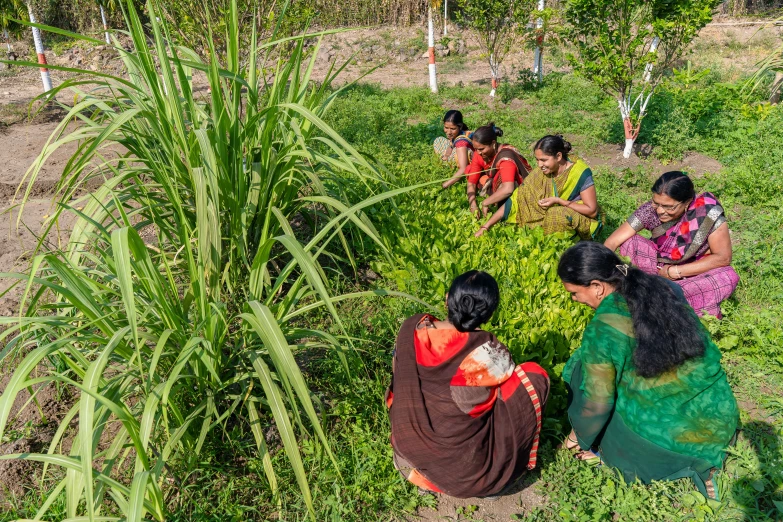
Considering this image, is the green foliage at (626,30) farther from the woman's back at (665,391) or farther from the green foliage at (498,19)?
the woman's back at (665,391)

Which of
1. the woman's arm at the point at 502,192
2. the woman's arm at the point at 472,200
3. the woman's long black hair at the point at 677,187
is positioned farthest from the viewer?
the woman's arm at the point at 472,200

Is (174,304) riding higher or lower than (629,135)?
higher

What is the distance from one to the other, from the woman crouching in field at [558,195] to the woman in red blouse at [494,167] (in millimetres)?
264

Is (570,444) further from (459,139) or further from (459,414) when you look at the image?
(459,139)

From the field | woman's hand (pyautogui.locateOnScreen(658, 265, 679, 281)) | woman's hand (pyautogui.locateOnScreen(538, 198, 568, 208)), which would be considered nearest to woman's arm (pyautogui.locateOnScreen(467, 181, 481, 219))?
the field

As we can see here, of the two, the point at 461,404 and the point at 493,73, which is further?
the point at 493,73

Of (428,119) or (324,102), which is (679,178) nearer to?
(324,102)

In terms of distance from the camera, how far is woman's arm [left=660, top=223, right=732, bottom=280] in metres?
3.38

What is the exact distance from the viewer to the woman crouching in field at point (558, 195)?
3943 millimetres

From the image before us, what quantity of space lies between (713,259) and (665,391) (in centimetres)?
149

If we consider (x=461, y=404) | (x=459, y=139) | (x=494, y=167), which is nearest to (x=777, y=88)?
(x=459, y=139)

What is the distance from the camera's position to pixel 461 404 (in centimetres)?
227

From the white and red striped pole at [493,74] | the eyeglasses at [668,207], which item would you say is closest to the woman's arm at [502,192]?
the eyeglasses at [668,207]

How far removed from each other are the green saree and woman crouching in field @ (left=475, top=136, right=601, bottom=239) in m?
1.72
